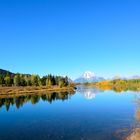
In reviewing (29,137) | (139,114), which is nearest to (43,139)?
(29,137)

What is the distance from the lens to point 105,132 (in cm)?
3441

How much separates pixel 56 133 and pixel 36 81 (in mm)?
165533

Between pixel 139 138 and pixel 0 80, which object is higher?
pixel 0 80

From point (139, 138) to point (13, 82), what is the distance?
176 meters

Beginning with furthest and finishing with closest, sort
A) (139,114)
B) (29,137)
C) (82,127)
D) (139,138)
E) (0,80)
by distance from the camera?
(0,80), (139,114), (82,127), (29,137), (139,138)

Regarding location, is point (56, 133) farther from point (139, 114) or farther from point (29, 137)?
point (139, 114)

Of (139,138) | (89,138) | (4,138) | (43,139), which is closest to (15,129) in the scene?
(4,138)

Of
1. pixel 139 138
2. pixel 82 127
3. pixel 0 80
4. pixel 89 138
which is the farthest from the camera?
pixel 0 80

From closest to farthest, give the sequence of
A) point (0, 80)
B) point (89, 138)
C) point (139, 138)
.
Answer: point (139, 138) < point (89, 138) < point (0, 80)

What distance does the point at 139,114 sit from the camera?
150ft

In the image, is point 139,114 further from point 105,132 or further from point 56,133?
point 56,133

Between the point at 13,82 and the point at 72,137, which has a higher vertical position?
the point at 13,82

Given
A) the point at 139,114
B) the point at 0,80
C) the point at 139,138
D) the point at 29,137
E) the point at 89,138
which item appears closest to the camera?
the point at 139,138

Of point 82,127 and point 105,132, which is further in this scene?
point 82,127
